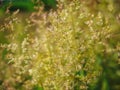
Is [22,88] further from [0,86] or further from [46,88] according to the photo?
[46,88]

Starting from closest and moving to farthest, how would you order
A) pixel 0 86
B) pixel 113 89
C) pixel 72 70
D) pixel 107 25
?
pixel 72 70 → pixel 107 25 → pixel 0 86 → pixel 113 89

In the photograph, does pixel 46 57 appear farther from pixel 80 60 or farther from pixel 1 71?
pixel 1 71

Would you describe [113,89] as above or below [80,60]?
below

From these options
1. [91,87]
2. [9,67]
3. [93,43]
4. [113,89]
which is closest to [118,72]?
[113,89]

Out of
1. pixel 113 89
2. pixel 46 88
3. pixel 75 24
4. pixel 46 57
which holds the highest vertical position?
pixel 75 24

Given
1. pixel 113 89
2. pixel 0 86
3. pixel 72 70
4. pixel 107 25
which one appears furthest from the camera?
pixel 113 89

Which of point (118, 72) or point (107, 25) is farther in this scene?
point (118, 72)

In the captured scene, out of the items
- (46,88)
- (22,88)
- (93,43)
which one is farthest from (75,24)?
(22,88)

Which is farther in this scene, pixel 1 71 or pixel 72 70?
pixel 1 71

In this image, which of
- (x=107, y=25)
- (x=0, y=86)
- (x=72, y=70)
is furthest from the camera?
(x=0, y=86)
